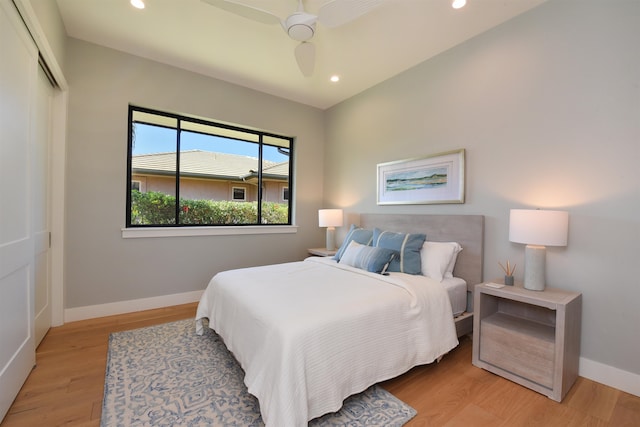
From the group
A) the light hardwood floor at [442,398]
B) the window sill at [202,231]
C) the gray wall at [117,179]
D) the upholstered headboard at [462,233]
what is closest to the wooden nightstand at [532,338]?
the light hardwood floor at [442,398]

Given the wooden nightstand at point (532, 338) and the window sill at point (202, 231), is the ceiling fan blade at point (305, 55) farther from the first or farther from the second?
the wooden nightstand at point (532, 338)

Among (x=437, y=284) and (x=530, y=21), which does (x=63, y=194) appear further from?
(x=530, y=21)

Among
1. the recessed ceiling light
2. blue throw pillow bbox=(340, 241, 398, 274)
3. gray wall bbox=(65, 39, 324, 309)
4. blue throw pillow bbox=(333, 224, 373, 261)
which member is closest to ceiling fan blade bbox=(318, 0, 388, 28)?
the recessed ceiling light

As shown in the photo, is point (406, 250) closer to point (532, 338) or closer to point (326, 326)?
Result: point (532, 338)

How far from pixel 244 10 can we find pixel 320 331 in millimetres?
2155

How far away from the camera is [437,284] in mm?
2254

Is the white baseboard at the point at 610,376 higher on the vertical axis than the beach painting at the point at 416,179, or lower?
lower

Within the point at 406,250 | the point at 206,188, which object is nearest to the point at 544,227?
the point at 406,250

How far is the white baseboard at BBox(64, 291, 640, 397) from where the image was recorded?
1.85 m

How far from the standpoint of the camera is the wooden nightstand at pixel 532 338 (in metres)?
1.77

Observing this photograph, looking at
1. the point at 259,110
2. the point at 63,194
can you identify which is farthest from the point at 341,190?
the point at 63,194

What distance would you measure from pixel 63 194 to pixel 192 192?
1.24 m

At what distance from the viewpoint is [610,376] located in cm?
191

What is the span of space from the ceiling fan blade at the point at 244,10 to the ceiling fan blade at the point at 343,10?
360mm
